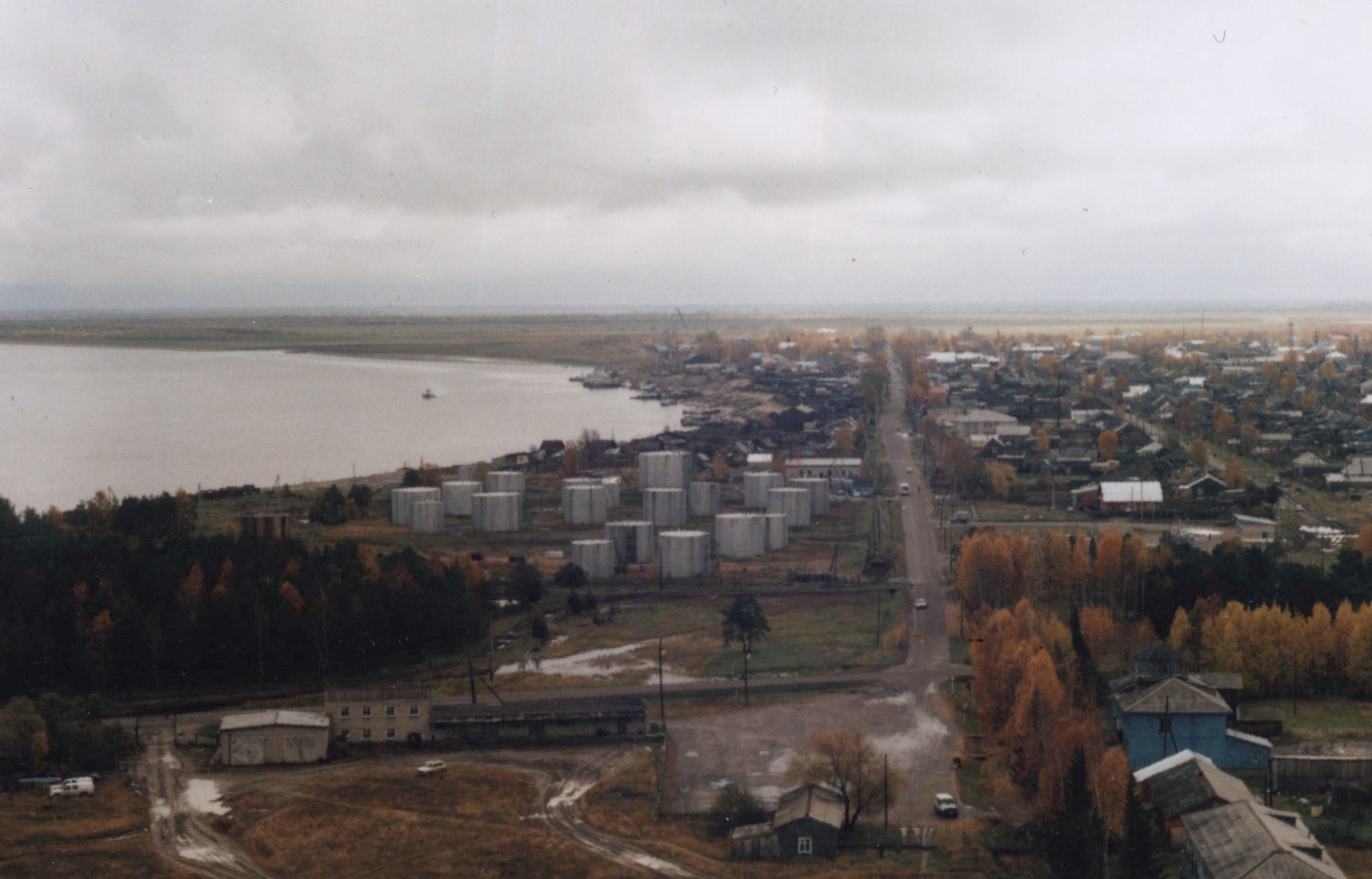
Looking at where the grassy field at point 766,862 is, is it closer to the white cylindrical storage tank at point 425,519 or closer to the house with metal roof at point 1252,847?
the house with metal roof at point 1252,847

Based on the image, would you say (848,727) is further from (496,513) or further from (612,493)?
(612,493)

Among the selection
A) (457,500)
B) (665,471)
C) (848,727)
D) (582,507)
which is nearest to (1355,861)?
(848,727)

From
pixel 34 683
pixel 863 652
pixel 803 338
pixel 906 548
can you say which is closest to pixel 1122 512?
pixel 906 548

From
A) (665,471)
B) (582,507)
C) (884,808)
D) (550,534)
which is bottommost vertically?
(884,808)

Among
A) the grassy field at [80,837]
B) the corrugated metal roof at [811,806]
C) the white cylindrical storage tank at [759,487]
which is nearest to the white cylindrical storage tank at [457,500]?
the white cylindrical storage tank at [759,487]

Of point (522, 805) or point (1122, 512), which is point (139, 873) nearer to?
point (522, 805)
